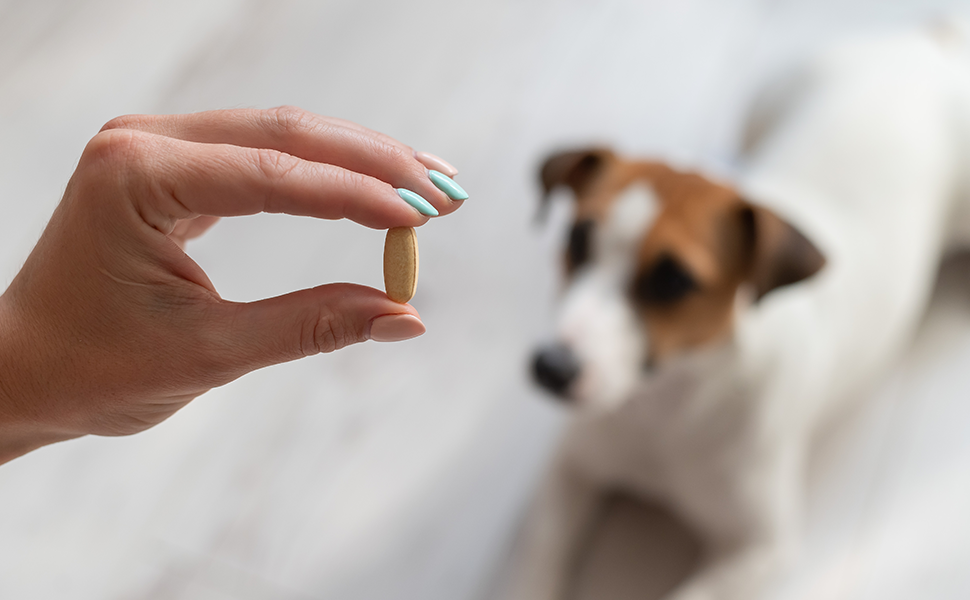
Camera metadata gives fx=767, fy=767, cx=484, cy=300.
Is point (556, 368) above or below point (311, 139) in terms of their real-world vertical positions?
above

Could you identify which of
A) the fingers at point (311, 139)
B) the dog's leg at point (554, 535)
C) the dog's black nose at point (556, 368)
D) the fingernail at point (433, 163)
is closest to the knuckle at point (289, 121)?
the fingers at point (311, 139)

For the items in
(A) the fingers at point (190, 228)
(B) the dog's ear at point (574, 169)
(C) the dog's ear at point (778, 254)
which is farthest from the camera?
(B) the dog's ear at point (574, 169)

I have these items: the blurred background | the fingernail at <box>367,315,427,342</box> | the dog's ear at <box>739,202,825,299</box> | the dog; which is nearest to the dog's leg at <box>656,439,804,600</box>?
the dog

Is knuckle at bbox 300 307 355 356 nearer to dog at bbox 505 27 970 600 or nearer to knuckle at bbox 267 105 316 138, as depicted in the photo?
knuckle at bbox 267 105 316 138

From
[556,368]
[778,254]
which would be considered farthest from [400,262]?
[778,254]

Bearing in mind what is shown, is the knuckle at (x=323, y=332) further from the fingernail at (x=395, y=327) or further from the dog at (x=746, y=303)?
the dog at (x=746, y=303)

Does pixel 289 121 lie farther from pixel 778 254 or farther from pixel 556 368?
pixel 778 254

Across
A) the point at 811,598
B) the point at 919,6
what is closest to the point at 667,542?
the point at 811,598
